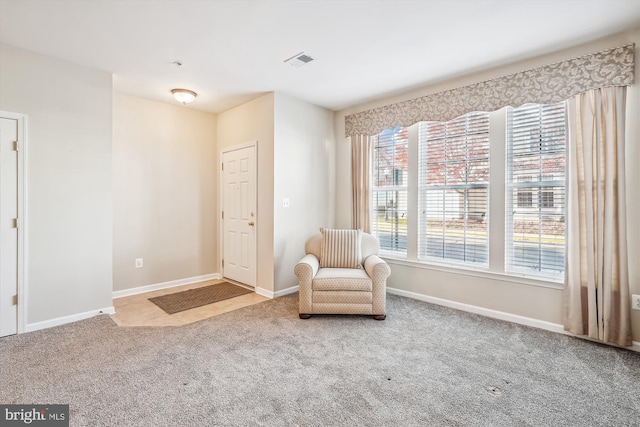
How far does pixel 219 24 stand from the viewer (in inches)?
92.8

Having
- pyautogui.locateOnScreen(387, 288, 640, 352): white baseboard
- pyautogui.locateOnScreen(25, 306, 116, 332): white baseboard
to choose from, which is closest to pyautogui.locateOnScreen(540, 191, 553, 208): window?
pyautogui.locateOnScreen(387, 288, 640, 352): white baseboard

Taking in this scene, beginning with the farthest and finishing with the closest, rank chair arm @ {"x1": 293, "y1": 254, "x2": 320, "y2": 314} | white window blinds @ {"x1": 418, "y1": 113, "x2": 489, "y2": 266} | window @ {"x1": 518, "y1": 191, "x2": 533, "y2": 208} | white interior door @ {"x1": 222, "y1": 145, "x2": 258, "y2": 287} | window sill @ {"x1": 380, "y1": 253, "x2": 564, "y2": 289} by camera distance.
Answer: white interior door @ {"x1": 222, "y1": 145, "x2": 258, "y2": 287}, white window blinds @ {"x1": 418, "y1": 113, "x2": 489, "y2": 266}, chair arm @ {"x1": 293, "y1": 254, "x2": 320, "y2": 314}, window @ {"x1": 518, "y1": 191, "x2": 533, "y2": 208}, window sill @ {"x1": 380, "y1": 253, "x2": 564, "y2": 289}

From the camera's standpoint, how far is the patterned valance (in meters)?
2.47

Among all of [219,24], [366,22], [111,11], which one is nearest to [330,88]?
[366,22]

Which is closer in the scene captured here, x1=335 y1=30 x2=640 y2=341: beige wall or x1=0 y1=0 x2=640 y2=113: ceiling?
x1=0 y1=0 x2=640 y2=113: ceiling

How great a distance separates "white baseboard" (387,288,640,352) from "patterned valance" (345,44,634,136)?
2062mm

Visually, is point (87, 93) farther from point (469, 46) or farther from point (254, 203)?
point (469, 46)

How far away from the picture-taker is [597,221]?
2527mm

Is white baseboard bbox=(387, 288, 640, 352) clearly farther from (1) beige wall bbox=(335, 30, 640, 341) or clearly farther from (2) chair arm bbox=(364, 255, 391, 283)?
(2) chair arm bbox=(364, 255, 391, 283)

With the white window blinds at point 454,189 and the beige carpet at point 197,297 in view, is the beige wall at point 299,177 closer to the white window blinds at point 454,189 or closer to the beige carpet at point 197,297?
the beige carpet at point 197,297

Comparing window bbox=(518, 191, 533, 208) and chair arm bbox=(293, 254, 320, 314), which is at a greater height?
window bbox=(518, 191, 533, 208)

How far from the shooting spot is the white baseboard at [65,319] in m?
2.78

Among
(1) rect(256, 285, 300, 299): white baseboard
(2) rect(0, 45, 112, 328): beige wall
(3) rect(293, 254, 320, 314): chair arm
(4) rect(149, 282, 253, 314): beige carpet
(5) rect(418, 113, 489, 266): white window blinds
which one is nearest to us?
(2) rect(0, 45, 112, 328): beige wall

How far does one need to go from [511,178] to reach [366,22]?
209cm
